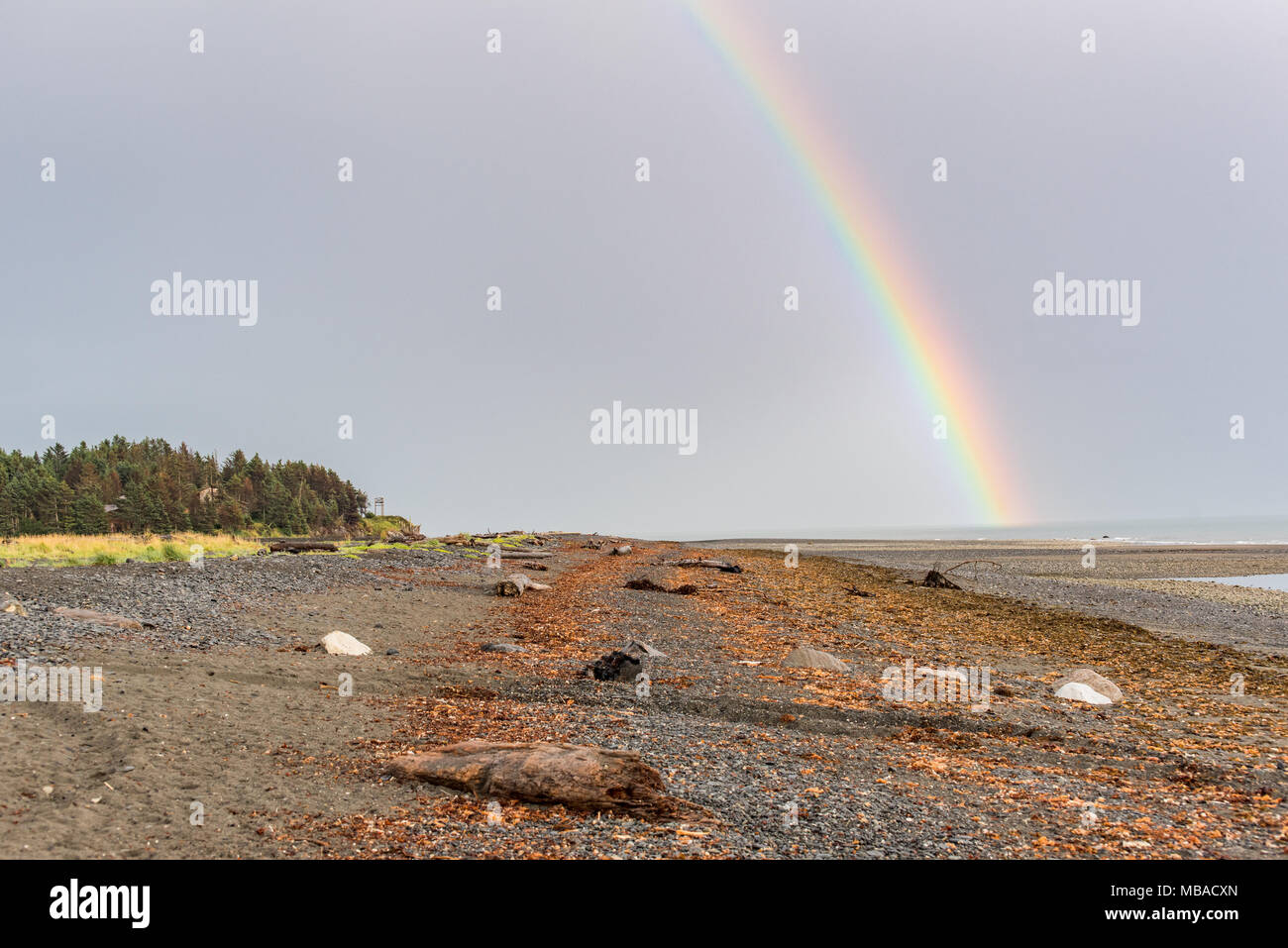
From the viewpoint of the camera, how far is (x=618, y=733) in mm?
10055

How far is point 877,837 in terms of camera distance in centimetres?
681

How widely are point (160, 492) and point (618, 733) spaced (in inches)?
3988

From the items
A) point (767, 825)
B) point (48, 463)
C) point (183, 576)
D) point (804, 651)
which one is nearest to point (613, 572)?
point (183, 576)

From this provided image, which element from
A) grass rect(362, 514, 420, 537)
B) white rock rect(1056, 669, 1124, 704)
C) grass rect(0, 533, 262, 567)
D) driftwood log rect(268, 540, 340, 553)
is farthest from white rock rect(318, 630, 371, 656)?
grass rect(362, 514, 420, 537)

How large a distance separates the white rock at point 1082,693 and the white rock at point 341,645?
13.9 meters

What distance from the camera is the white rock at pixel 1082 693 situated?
43.0 ft

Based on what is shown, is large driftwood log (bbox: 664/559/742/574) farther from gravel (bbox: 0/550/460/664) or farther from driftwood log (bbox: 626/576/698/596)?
gravel (bbox: 0/550/460/664)

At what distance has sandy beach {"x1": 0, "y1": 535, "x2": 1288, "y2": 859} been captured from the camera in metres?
6.69

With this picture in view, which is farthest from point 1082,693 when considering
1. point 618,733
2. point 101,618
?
point 101,618

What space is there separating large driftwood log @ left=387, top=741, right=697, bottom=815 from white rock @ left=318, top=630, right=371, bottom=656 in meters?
7.85

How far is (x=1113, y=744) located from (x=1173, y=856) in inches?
166

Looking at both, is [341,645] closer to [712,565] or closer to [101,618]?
[101,618]

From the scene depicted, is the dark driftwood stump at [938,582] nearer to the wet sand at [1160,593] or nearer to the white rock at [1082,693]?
the wet sand at [1160,593]

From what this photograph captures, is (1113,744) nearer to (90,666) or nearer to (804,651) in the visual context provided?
(804,651)
